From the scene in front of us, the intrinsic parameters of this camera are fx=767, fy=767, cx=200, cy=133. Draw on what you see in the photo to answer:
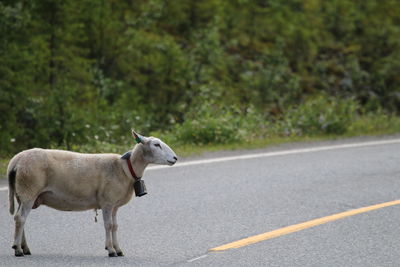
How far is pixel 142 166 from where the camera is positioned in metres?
7.25

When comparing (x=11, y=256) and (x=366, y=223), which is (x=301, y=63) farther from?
(x=11, y=256)

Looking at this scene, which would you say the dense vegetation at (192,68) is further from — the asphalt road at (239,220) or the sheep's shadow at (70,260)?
the sheep's shadow at (70,260)

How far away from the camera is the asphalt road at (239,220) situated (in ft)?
23.7

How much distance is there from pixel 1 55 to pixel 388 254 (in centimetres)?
1095

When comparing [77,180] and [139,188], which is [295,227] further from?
[77,180]

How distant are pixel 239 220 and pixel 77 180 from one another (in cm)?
237

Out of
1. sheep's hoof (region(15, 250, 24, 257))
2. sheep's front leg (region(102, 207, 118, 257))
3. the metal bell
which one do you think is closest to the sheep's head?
the metal bell

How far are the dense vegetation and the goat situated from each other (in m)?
6.51

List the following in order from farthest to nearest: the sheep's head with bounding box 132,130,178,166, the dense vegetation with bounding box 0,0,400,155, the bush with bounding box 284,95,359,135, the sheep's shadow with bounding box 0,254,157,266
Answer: the dense vegetation with bounding box 0,0,400,155 < the bush with bounding box 284,95,359,135 < the sheep's head with bounding box 132,130,178,166 < the sheep's shadow with bounding box 0,254,157,266

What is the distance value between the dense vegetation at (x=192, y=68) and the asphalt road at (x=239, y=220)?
123 inches

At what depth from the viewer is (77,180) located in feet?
23.3

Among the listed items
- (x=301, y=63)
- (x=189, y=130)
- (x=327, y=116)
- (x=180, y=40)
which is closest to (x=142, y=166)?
(x=189, y=130)

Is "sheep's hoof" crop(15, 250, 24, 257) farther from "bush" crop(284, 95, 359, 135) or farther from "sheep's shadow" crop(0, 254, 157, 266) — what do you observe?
"bush" crop(284, 95, 359, 135)

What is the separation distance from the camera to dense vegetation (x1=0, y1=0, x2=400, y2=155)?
16.1 metres
